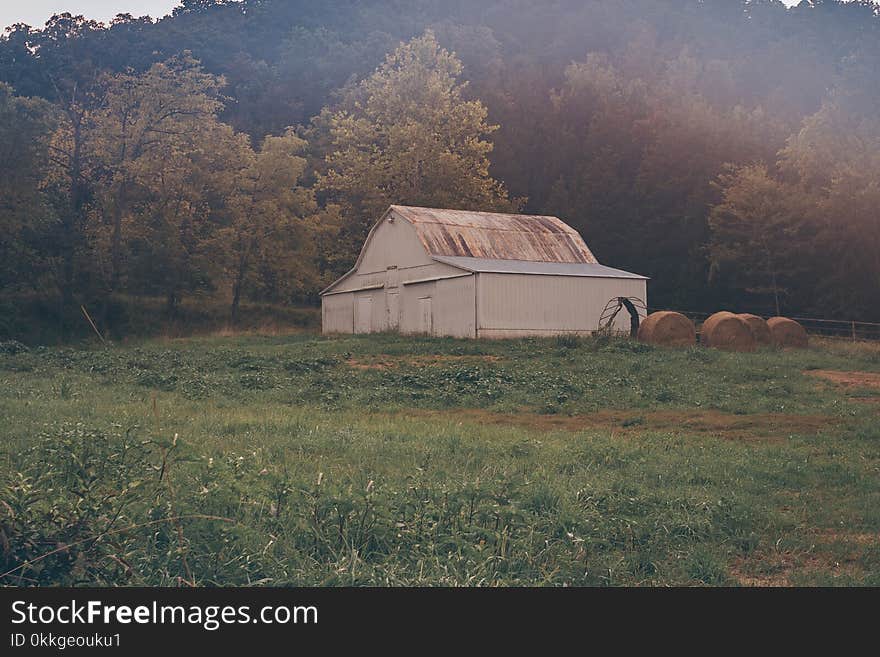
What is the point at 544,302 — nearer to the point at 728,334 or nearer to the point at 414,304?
the point at 414,304

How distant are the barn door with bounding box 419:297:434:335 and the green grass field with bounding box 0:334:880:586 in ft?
51.2

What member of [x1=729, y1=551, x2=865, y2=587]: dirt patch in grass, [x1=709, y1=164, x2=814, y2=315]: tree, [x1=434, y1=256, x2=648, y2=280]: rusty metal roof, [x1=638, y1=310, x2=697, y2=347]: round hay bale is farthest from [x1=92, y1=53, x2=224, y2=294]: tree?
[x1=729, y1=551, x2=865, y2=587]: dirt patch in grass

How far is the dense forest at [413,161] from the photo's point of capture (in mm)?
48844

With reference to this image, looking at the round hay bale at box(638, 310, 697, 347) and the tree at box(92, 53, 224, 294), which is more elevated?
the tree at box(92, 53, 224, 294)

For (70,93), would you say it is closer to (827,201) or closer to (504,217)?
(504,217)

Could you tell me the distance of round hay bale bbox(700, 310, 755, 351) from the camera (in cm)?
3459

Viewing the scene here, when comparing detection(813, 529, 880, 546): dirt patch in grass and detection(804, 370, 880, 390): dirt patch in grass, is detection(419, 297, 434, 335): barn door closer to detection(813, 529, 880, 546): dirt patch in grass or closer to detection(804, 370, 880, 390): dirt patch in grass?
detection(804, 370, 880, 390): dirt patch in grass

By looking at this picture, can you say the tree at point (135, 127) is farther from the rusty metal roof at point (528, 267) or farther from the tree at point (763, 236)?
the tree at point (763, 236)

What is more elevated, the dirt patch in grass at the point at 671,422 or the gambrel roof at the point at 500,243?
the gambrel roof at the point at 500,243

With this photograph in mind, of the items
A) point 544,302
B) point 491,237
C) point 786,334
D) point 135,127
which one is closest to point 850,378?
point 786,334

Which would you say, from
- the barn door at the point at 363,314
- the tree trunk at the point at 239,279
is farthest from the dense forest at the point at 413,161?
the barn door at the point at 363,314

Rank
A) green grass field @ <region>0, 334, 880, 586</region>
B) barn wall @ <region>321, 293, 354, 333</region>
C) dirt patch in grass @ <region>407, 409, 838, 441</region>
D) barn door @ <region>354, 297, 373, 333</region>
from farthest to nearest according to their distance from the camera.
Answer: barn wall @ <region>321, 293, 354, 333</region> → barn door @ <region>354, 297, 373, 333</region> → dirt patch in grass @ <region>407, 409, 838, 441</region> → green grass field @ <region>0, 334, 880, 586</region>

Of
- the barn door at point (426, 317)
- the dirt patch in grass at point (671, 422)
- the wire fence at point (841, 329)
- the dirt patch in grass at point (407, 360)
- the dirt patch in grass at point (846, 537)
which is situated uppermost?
the barn door at point (426, 317)

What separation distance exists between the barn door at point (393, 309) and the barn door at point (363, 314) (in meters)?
1.49
